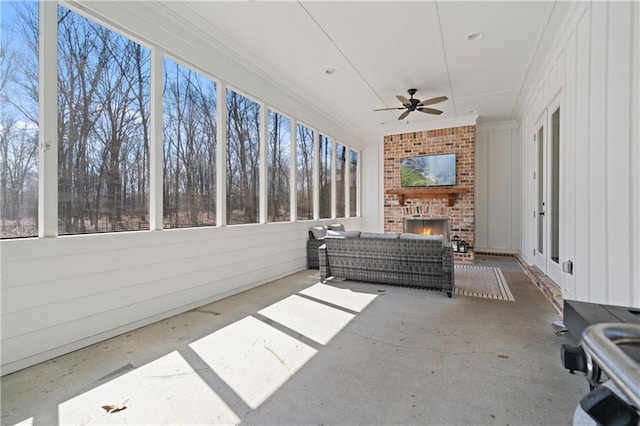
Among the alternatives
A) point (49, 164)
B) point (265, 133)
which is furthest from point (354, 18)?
point (49, 164)

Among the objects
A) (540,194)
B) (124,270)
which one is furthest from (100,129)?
(540,194)

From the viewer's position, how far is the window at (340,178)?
7223 mm

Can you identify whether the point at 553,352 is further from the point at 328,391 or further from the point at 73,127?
the point at 73,127

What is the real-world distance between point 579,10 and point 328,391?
396cm

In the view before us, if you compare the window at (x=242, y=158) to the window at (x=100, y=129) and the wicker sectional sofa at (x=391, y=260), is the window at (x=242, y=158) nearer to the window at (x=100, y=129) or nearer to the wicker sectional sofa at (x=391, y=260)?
the window at (x=100, y=129)

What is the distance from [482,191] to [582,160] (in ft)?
15.8

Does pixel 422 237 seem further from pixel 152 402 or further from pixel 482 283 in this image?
pixel 152 402

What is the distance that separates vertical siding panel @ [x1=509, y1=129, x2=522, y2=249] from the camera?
6.92m

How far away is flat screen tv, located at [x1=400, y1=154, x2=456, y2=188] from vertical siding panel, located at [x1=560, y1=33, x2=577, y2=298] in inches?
144

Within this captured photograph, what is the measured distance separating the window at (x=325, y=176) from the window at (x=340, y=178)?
1.40 feet

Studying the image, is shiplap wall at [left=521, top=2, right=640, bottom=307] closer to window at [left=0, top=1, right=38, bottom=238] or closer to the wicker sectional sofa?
the wicker sectional sofa

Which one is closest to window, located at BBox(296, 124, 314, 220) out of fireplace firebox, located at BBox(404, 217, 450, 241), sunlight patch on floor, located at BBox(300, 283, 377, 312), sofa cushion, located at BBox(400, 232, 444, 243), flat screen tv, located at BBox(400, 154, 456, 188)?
sunlight patch on floor, located at BBox(300, 283, 377, 312)

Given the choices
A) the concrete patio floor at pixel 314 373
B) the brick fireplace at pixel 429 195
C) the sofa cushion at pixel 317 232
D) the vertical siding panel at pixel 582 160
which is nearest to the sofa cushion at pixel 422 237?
the concrete patio floor at pixel 314 373

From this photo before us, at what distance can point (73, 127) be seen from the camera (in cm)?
247
